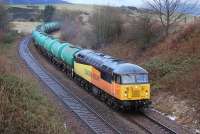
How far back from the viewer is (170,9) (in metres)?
42.9

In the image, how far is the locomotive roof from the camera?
25688 mm

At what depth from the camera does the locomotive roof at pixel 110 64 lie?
25688 mm

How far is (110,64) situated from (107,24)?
2808 cm

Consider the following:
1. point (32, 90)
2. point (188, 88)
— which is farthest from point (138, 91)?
point (32, 90)

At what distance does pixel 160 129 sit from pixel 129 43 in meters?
26.1

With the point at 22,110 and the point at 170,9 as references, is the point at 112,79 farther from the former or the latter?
the point at 170,9

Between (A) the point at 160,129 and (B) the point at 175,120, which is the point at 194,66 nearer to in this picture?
(B) the point at 175,120

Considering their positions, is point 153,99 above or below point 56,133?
below

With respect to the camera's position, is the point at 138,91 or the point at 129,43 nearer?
the point at 138,91

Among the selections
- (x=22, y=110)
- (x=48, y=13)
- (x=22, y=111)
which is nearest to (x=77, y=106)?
(x=22, y=110)

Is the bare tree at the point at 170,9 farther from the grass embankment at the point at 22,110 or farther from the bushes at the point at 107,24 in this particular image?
the grass embankment at the point at 22,110

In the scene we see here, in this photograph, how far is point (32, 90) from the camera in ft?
66.1

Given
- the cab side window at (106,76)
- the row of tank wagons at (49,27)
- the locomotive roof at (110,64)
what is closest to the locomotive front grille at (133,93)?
the locomotive roof at (110,64)

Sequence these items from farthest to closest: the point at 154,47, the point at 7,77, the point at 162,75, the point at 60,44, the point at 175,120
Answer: the point at 60,44, the point at 154,47, the point at 162,75, the point at 175,120, the point at 7,77
